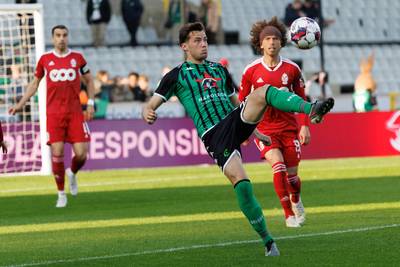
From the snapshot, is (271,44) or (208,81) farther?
(271,44)

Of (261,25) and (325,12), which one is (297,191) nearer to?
(261,25)

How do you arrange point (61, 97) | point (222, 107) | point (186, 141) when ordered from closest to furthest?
1. point (222, 107)
2. point (61, 97)
3. point (186, 141)

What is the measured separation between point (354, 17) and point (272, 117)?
30.0m

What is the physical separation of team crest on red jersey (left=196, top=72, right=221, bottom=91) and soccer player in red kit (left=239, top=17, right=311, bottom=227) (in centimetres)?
214

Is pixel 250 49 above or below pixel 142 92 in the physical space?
above

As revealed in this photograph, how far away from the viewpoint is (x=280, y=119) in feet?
42.6

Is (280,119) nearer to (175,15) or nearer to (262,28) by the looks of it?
(262,28)

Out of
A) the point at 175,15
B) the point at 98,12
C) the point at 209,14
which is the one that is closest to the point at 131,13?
the point at 98,12

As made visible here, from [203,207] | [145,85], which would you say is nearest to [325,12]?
[145,85]

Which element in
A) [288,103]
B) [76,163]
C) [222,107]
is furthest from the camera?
[76,163]

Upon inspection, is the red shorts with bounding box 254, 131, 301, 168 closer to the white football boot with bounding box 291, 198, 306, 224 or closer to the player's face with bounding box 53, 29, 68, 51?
the white football boot with bounding box 291, 198, 306, 224

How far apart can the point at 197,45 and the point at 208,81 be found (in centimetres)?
32

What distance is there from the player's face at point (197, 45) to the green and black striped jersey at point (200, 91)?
11cm

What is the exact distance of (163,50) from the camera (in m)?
36.2
